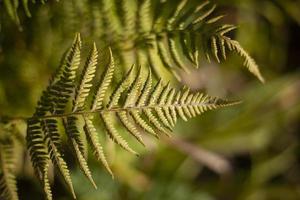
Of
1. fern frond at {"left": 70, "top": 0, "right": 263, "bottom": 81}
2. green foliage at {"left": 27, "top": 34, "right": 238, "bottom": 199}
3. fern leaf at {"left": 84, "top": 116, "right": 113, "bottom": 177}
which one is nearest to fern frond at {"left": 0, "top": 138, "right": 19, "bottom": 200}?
green foliage at {"left": 27, "top": 34, "right": 238, "bottom": 199}

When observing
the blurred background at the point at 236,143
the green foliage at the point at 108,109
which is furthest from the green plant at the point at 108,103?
the blurred background at the point at 236,143

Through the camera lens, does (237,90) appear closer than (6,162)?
No

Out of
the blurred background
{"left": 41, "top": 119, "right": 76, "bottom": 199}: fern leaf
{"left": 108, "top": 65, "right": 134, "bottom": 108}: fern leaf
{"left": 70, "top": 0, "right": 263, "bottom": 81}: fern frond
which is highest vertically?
{"left": 70, "top": 0, "right": 263, "bottom": 81}: fern frond

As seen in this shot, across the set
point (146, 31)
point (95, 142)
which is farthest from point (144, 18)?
point (95, 142)

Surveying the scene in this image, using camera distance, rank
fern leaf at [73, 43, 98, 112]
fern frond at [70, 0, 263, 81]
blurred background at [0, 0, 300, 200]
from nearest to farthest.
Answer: fern leaf at [73, 43, 98, 112]
fern frond at [70, 0, 263, 81]
blurred background at [0, 0, 300, 200]

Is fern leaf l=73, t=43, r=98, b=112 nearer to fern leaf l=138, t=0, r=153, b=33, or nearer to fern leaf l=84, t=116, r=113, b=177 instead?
fern leaf l=84, t=116, r=113, b=177

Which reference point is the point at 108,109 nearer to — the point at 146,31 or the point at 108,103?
the point at 108,103

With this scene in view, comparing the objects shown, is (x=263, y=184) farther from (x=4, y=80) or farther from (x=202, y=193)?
(x=4, y=80)

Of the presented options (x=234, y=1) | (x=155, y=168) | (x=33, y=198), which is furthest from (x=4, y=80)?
(x=234, y=1)
